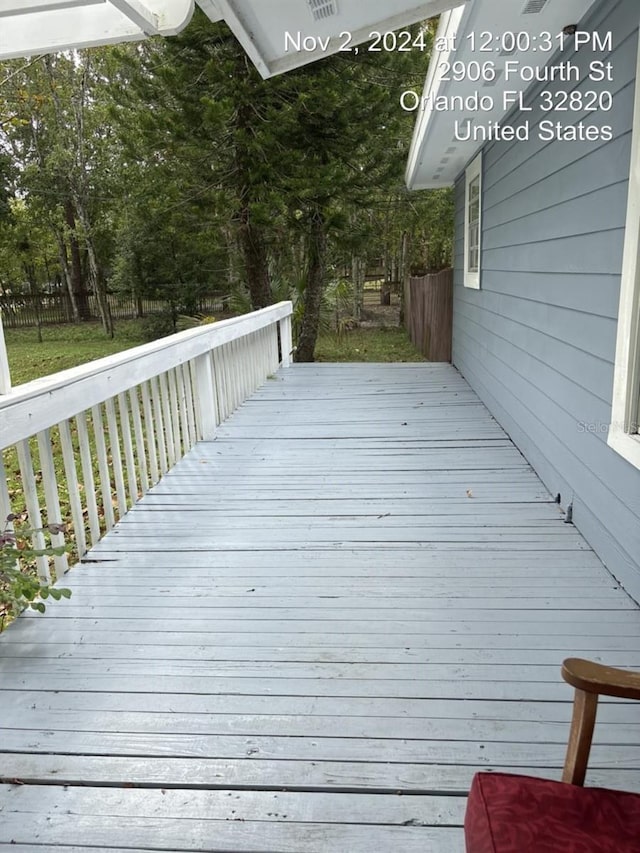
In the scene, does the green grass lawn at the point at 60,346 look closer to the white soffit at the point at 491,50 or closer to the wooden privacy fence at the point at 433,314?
the wooden privacy fence at the point at 433,314

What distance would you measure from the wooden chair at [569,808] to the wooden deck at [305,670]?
0.39 m

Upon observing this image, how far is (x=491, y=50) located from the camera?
3.31 m

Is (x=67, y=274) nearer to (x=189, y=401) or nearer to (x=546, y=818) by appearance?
(x=189, y=401)

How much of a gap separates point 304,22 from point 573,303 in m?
1.97

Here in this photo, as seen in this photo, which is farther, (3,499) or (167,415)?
(167,415)

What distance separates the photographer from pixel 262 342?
6.86 m

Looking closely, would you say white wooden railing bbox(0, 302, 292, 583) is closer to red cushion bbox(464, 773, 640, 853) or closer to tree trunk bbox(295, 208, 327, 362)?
red cushion bbox(464, 773, 640, 853)

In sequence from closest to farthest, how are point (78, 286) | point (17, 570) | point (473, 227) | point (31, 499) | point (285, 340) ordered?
point (17, 570) < point (31, 499) < point (473, 227) < point (285, 340) < point (78, 286)

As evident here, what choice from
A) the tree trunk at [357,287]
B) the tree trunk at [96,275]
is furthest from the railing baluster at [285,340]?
the tree trunk at [96,275]

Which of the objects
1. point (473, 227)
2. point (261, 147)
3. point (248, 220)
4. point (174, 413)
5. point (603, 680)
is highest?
point (261, 147)

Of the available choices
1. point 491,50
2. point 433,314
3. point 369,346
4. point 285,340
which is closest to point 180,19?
point 491,50

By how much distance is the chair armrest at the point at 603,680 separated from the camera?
110 centimetres

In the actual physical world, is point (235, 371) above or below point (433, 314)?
below

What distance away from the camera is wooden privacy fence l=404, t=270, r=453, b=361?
839 cm
